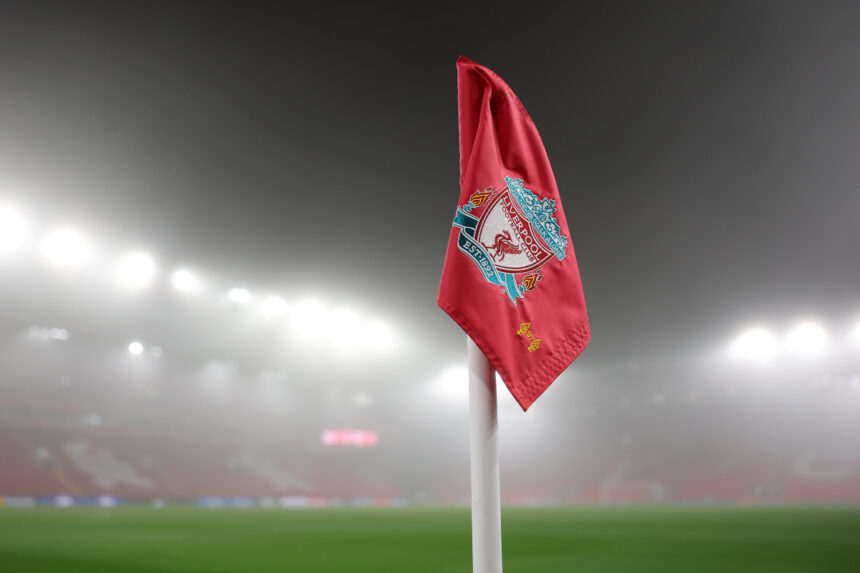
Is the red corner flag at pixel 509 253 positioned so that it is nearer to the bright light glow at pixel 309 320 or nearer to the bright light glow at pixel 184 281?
the bright light glow at pixel 184 281

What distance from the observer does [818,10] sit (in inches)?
338

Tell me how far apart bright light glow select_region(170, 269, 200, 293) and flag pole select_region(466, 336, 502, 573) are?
784 inches

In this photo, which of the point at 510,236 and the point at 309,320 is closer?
the point at 510,236

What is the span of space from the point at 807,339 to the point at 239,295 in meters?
22.3

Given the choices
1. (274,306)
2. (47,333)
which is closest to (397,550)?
(274,306)

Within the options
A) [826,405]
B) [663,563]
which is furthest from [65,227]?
[826,405]

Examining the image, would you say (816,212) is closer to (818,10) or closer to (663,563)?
(818,10)

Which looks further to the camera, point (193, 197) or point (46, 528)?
point (193, 197)

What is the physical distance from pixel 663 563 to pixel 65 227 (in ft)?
57.1

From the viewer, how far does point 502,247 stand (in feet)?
5.23

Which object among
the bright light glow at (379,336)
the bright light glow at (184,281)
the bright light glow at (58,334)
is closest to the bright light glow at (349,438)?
the bright light glow at (379,336)

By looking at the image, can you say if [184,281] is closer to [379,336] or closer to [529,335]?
[379,336]

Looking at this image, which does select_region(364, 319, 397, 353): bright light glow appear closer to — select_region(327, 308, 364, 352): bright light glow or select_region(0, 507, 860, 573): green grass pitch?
select_region(327, 308, 364, 352): bright light glow

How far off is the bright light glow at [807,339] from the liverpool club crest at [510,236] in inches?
1047
